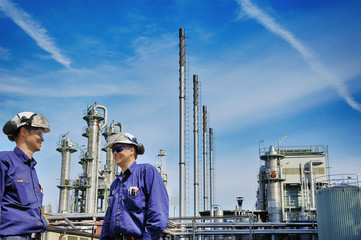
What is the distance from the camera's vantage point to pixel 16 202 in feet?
11.6

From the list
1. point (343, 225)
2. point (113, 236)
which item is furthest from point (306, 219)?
point (113, 236)

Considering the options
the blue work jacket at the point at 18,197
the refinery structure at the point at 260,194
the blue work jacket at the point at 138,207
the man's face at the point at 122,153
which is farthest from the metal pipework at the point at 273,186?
the blue work jacket at the point at 18,197

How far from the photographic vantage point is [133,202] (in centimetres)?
392

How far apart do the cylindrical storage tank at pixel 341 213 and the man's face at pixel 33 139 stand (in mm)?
20164

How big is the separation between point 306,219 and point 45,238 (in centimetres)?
2500

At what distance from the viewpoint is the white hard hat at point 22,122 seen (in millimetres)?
3936

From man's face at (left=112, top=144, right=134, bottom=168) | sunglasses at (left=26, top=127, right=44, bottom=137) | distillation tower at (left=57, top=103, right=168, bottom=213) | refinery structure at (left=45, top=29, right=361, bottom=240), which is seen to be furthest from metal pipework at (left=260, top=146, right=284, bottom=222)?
sunglasses at (left=26, top=127, right=44, bottom=137)

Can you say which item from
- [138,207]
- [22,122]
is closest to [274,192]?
[138,207]

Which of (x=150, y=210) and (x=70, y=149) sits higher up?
(x=70, y=149)

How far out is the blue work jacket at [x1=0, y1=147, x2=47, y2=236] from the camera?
11.3ft

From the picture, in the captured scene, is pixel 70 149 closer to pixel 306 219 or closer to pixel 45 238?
pixel 306 219

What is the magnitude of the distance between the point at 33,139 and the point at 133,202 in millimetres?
1131

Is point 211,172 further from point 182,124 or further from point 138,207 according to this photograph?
point 138,207

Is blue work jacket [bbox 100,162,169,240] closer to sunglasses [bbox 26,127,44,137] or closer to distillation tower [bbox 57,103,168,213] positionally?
sunglasses [bbox 26,127,44,137]
